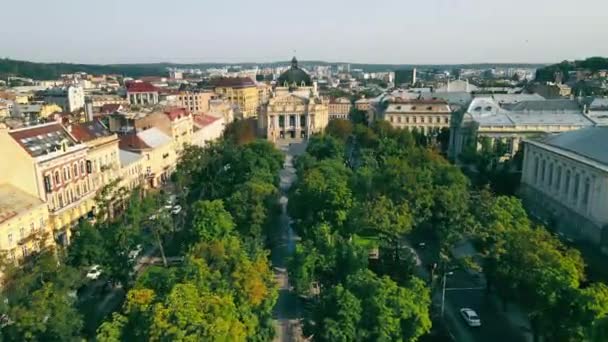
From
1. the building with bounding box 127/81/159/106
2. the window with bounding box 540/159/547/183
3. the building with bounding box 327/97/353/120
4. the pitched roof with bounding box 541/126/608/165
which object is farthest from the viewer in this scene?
the building with bounding box 327/97/353/120

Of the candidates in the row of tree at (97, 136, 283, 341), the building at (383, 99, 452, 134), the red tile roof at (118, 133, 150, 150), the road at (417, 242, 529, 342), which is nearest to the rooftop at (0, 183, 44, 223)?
the row of tree at (97, 136, 283, 341)

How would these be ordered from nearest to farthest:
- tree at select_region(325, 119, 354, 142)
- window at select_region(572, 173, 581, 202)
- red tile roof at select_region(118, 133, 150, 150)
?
window at select_region(572, 173, 581, 202) → red tile roof at select_region(118, 133, 150, 150) → tree at select_region(325, 119, 354, 142)

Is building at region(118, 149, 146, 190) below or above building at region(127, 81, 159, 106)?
below

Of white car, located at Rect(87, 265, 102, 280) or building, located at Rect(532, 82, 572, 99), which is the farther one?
building, located at Rect(532, 82, 572, 99)

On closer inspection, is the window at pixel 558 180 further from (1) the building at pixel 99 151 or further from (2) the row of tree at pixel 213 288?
(1) the building at pixel 99 151

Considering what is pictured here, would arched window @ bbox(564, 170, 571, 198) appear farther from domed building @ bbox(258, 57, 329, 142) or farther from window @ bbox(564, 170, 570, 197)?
domed building @ bbox(258, 57, 329, 142)

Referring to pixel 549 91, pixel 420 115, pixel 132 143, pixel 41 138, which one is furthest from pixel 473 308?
pixel 549 91

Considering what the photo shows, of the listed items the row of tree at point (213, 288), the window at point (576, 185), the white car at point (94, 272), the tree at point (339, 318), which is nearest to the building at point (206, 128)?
the row of tree at point (213, 288)
